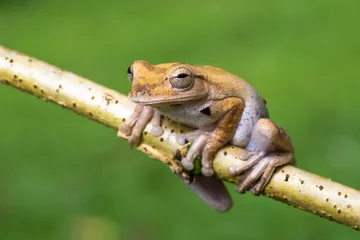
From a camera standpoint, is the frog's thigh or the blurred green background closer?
the frog's thigh

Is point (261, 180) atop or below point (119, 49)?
below

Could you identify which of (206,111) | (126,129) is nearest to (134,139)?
(126,129)

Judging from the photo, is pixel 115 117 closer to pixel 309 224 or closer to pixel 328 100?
pixel 309 224

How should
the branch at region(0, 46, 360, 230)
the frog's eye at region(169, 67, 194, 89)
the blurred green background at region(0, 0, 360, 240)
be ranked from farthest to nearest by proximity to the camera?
the blurred green background at region(0, 0, 360, 240)
the frog's eye at region(169, 67, 194, 89)
the branch at region(0, 46, 360, 230)

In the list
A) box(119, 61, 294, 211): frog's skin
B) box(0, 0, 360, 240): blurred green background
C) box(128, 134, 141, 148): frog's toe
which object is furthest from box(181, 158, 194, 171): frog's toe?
box(0, 0, 360, 240): blurred green background

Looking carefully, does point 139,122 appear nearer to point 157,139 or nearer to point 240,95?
point 157,139

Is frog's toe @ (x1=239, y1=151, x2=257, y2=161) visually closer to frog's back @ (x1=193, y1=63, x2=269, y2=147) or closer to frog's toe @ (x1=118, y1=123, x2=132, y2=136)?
frog's back @ (x1=193, y1=63, x2=269, y2=147)

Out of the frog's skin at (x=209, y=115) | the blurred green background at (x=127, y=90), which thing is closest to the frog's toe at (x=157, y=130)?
the frog's skin at (x=209, y=115)

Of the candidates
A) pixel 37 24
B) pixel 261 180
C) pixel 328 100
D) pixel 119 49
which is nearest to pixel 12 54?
pixel 261 180
